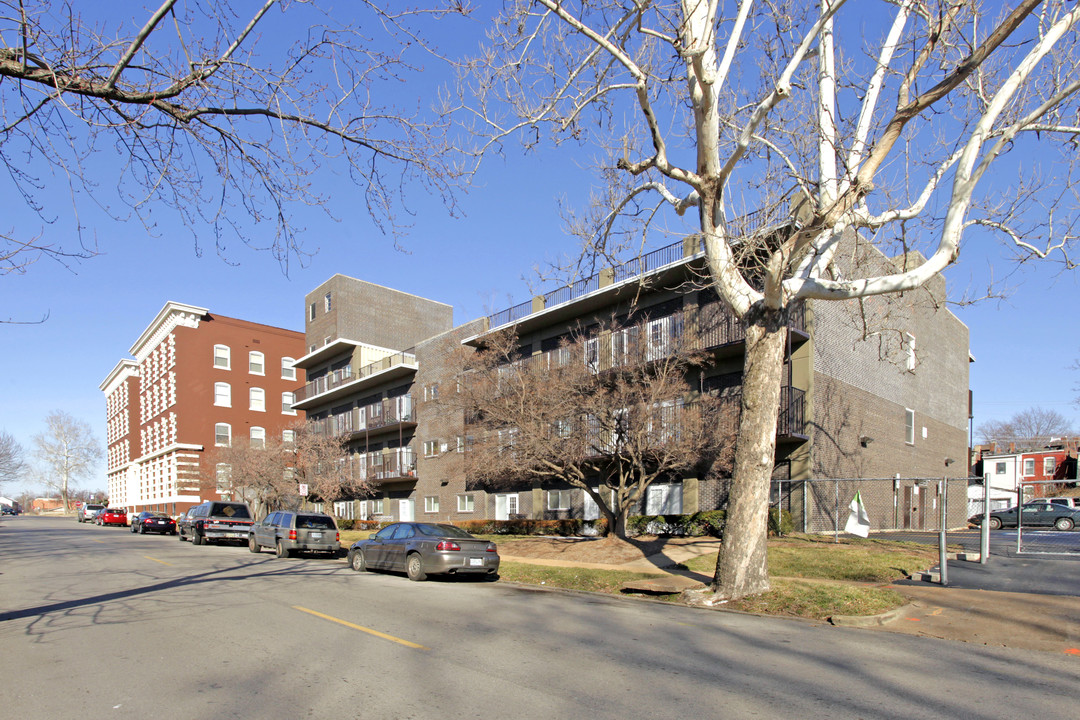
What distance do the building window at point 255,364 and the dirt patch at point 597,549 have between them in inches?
1704

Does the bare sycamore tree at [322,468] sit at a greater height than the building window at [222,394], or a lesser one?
lesser

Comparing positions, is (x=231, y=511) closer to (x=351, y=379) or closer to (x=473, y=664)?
(x=351, y=379)

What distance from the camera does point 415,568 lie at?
16266 mm

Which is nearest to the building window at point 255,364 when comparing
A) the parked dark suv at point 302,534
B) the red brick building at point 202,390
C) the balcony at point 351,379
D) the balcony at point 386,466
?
the red brick building at point 202,390

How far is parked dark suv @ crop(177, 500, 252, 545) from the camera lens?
95.2 ft

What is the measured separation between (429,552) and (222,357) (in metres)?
50.2

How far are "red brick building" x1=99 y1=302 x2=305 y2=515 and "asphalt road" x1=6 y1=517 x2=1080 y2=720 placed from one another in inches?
1847

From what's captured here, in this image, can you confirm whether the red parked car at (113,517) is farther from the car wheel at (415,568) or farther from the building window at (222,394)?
the car wheel at (415,568)

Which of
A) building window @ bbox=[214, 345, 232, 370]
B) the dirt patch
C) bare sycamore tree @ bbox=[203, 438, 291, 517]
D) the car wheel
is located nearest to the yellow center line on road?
the car wheel

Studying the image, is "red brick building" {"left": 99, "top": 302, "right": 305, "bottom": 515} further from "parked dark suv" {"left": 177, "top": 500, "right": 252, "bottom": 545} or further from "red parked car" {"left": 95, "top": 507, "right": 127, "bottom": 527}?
"parked dark suv" {"left": 177, "top": 500, "right": 252, "bottom": 545}

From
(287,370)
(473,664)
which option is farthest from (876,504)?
(287,370)

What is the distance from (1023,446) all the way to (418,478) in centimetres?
7073

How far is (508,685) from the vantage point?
6504 millimetres

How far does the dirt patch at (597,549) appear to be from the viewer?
20.1 metres
